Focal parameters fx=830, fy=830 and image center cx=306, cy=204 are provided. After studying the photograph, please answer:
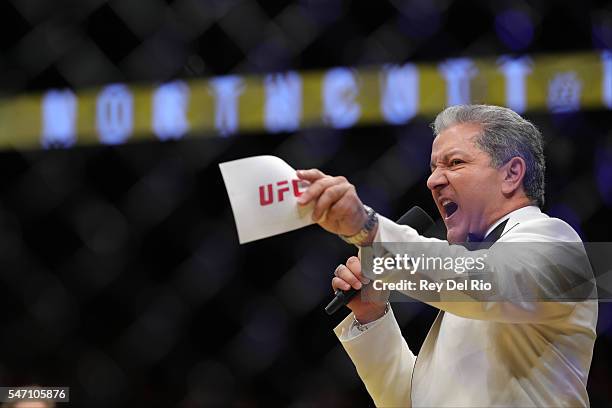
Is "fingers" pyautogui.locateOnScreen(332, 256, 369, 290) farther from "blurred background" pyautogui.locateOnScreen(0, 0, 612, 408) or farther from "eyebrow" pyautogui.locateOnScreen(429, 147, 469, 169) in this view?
"blurred background" pyautogui.locateOnScreen(0, 0, 612, 408)

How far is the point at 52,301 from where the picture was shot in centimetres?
166

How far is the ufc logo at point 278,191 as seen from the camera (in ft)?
2.42

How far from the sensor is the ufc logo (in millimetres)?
737

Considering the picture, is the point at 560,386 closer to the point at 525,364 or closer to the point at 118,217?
the point at 525,364

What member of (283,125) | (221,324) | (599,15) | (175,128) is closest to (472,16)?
(599,15)

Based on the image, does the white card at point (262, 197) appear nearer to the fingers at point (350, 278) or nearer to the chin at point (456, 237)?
the fingers at point (350, 278)

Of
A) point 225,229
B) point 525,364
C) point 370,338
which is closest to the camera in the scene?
point 525,364

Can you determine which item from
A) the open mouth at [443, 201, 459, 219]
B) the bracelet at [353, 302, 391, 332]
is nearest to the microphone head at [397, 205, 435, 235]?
the open mouth at [443, 201, 459, 219]

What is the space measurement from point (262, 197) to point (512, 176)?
1.20ft

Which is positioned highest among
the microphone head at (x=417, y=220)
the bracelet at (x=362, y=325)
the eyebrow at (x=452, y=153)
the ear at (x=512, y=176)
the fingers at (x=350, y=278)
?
the eyebrow at (x=452, y=153)

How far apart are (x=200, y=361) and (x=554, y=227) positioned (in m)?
1.03

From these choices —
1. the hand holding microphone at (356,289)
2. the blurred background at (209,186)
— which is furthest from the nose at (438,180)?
the blurred background at (209,186)

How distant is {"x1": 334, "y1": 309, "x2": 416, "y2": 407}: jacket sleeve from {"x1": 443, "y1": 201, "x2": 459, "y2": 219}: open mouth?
156 mm

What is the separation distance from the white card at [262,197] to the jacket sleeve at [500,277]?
0.09 m
